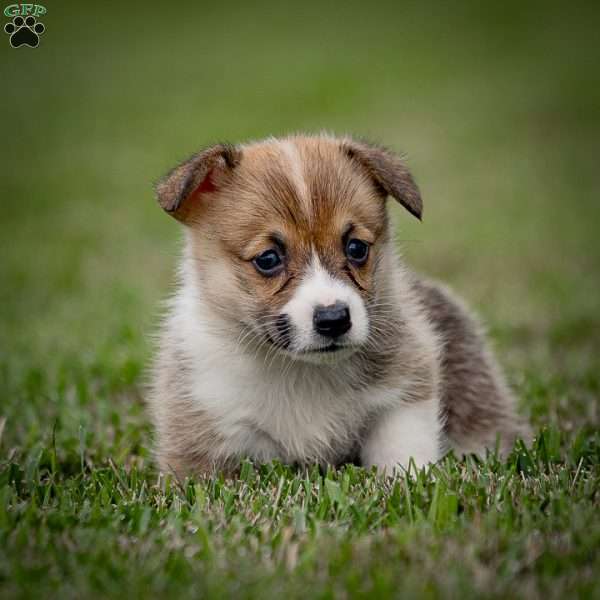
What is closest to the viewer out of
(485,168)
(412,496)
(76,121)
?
(412,496)

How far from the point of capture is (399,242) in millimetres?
4352

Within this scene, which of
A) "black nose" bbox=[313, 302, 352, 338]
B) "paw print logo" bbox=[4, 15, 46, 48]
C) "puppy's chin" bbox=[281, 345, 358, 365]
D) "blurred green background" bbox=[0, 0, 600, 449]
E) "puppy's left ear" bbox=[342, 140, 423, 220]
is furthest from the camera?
"blurred green background" bbox=[0, 0, 600, 449]

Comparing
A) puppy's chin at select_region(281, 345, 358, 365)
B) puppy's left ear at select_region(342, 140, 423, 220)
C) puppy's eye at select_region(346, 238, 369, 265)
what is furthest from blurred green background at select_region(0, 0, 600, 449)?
puppy's chin at select_region(281, 345, 358, 365)

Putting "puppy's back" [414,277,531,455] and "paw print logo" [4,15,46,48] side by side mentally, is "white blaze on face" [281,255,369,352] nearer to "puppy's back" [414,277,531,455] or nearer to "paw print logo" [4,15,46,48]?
"puppy's back" [414,277,531,455]

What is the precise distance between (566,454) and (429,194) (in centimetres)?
788

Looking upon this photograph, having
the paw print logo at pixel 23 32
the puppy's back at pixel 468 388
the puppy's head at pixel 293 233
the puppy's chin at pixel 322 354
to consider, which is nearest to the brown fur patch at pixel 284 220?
the puppy's head at pixel 293 233

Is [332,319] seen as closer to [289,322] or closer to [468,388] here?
[289,322]

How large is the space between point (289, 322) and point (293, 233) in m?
0.37

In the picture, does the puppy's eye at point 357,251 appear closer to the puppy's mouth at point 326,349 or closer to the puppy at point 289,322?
the puppy at point 289,322

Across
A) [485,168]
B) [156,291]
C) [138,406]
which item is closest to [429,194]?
[485,168]

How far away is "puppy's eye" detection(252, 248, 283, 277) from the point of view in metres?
3.76

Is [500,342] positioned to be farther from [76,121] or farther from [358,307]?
[76,121]

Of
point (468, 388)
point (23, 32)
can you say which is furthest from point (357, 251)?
point (23, 32)

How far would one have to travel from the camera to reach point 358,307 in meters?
3.58
